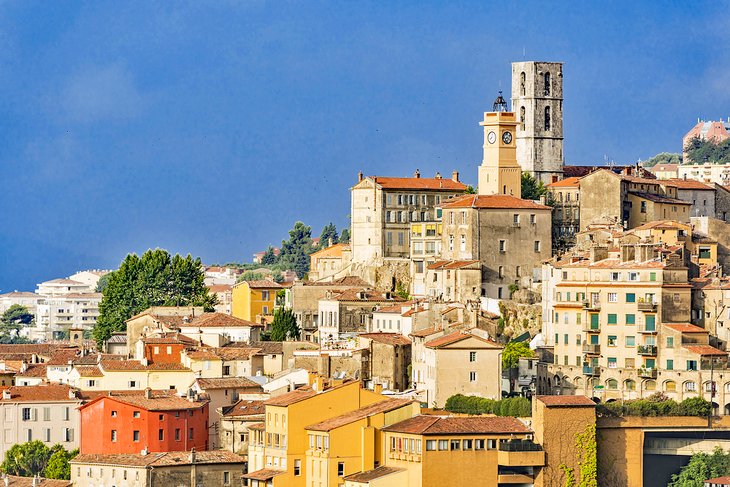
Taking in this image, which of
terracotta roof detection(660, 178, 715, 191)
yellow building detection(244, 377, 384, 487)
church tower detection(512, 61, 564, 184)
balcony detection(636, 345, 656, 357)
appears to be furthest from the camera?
church tower detection(512, 61, 564, 184)

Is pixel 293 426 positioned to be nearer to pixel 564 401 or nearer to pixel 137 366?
pixel 564 401

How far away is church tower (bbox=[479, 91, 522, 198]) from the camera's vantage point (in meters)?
90.8

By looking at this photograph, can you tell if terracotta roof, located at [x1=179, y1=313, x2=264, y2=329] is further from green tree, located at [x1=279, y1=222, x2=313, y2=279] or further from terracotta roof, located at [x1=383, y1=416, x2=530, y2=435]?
green tree, located at [x1=279, y1=222, x2=313, y2=279]

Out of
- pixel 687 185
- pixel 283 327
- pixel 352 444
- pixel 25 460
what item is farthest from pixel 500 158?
pixel 352 444

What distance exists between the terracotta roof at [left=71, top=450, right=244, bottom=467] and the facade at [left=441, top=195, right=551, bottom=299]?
1705cm

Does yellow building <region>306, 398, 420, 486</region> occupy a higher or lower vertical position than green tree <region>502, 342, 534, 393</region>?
lower

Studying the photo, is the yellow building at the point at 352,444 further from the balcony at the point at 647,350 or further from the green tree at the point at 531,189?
the green tree at the point at 531,189

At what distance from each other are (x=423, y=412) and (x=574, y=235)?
22.2 m

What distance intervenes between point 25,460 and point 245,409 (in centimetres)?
854

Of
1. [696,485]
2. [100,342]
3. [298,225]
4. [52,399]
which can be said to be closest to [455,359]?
[696,485]

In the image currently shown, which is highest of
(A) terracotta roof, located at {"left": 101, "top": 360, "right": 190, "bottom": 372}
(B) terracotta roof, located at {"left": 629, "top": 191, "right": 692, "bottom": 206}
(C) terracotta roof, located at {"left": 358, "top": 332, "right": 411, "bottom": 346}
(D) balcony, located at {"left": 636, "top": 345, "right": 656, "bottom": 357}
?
(B) terracotta roof, located at {"left": 629, "top": 191, "right": 692, "bottom": 206}

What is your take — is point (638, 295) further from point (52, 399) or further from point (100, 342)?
point (100, 342)

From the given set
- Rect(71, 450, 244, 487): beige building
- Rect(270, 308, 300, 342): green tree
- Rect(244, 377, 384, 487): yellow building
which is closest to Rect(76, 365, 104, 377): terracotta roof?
Rect(270, 308, 300, 342): green tree

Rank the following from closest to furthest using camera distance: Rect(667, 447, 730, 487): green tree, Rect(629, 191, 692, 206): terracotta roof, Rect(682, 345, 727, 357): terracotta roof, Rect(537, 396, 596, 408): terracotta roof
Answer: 1. Rect(537, 396, 596, 408): terracotta roof
2. Rect(667, 447, 730, 487): green tree
3. Rect(682, 345, 727, 357): terracotta roof
4. Rect(629, 191, 692, 206): terracotta roof
